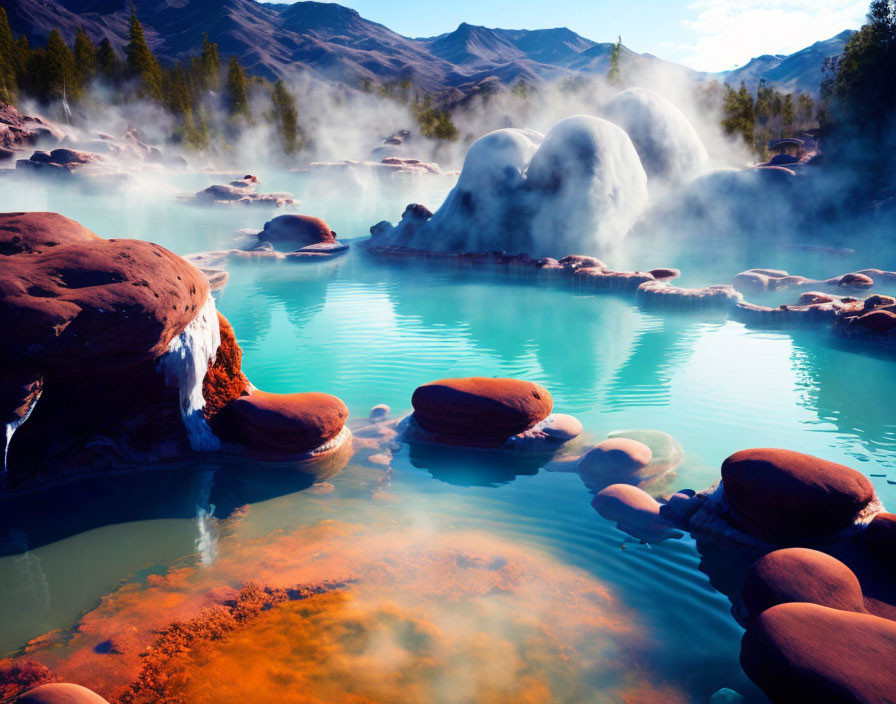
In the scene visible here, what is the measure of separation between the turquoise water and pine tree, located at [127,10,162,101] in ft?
125

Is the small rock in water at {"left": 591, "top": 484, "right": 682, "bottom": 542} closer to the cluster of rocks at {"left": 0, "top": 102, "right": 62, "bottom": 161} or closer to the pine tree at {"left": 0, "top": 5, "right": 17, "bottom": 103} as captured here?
the cluster of rocks at {"left": 0, "top": 102, "right": 62, "bottom": 161}

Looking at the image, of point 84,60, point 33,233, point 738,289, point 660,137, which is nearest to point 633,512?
point 33,233

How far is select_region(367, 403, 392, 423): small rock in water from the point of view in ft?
19.0

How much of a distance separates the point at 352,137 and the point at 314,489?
56.8 metres

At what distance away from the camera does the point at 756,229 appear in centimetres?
1596

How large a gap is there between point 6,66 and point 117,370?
4444 centimetres

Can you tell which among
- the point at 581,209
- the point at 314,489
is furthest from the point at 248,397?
the point at 581,209

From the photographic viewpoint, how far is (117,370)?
168 inches

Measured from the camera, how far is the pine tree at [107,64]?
149 feet

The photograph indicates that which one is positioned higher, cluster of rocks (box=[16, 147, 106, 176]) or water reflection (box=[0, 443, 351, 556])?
cluster of rocks (box=[16, 147, 106, 176])

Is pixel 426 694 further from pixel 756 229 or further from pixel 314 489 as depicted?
pixel 756 229

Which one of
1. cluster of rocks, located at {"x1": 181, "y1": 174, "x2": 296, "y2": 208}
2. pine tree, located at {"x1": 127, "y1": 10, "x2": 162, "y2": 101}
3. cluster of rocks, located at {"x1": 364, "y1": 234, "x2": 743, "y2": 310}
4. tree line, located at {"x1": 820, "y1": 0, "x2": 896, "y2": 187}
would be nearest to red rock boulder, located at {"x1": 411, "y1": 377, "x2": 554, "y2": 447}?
cluster of rocks, located at {"x1": 364, "y1": 234, "x2": 743, "y2": 310}

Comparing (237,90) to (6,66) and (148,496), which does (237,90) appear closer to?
(6,66)

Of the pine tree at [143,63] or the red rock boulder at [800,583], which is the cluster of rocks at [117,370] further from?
the pine tree at [143,63]
